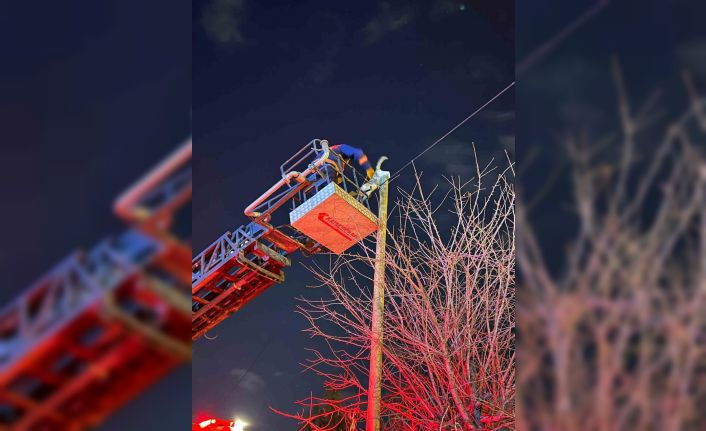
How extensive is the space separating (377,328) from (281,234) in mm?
2267

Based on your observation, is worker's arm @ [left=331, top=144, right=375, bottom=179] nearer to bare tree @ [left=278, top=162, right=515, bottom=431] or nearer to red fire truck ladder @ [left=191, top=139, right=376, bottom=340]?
red fire truck ladder @ [left=191, top=139, right=376, bottom=340]
